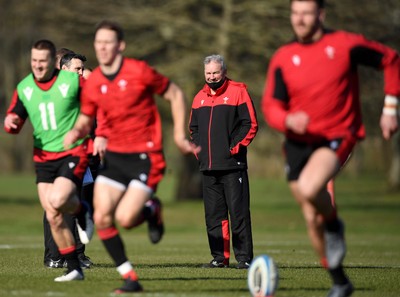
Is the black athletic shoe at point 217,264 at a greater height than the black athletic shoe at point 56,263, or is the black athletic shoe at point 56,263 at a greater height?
the black athletic shoe at point 56,263

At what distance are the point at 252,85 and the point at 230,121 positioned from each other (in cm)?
2076

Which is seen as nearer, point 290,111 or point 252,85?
point 290,111

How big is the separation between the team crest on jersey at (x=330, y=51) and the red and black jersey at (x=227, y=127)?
474cm

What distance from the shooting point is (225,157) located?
47.0ft

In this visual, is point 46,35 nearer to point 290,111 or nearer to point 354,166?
point 354,166

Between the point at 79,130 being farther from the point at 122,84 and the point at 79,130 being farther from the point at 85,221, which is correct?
the point at 85,221

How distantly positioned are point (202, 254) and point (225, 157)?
404 cm

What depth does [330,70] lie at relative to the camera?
9.52 meters

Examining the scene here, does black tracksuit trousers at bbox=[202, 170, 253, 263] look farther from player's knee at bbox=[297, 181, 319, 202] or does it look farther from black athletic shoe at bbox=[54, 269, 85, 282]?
player's knee at bbox=[297, 181, 319, 202]

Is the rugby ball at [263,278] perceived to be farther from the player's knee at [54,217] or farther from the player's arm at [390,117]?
the player's knee at [54,217]

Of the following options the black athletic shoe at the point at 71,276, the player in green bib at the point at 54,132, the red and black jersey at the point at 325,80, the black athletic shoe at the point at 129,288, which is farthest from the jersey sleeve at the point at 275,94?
the black athletic shoe at the point at 71,276

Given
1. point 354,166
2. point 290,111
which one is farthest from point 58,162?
point 354,166

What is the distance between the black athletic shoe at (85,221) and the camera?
11.7m

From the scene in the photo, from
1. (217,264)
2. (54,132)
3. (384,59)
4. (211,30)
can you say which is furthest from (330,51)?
(211,30)
